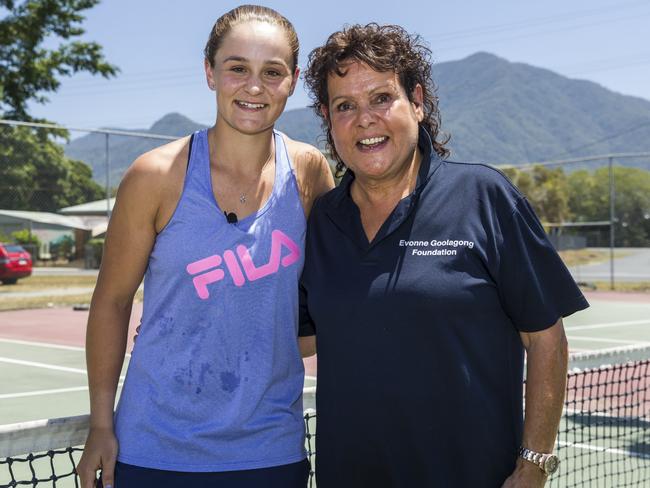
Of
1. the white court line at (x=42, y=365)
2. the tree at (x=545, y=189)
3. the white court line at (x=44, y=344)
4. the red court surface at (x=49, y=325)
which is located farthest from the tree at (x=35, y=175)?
the tree at (x=545, y=189)

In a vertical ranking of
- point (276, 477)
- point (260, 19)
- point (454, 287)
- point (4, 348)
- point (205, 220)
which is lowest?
point (4, 348)

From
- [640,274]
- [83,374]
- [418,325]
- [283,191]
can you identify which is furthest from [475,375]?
[640,274]

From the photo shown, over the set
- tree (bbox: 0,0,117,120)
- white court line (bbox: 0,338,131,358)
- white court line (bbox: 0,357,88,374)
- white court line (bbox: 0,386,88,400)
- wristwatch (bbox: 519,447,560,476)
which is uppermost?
tree (bbox: 0,0,117,120)

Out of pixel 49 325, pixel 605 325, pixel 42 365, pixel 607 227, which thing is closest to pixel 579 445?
pixel 42 365

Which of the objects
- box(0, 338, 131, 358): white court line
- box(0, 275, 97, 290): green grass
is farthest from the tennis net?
box(0, 275, 97, 290): green grass

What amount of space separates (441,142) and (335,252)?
22.1 inches

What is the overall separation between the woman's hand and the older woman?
568 mm

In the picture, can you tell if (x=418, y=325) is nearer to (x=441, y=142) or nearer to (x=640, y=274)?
(x=441, y=142)

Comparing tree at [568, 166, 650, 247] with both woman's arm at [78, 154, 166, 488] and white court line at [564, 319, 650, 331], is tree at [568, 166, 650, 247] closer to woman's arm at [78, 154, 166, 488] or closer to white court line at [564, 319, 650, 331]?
white court line at [564, 319, 650, 331]

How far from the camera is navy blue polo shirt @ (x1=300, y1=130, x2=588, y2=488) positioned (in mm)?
2330

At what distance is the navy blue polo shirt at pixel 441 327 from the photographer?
7.64 ft

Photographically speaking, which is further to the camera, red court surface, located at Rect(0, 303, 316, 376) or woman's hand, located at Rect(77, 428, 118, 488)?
red court surface, located at Rect(0, 303, 316, 376)

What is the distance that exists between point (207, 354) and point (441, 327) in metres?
0.62

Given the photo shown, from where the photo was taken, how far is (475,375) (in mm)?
2354
